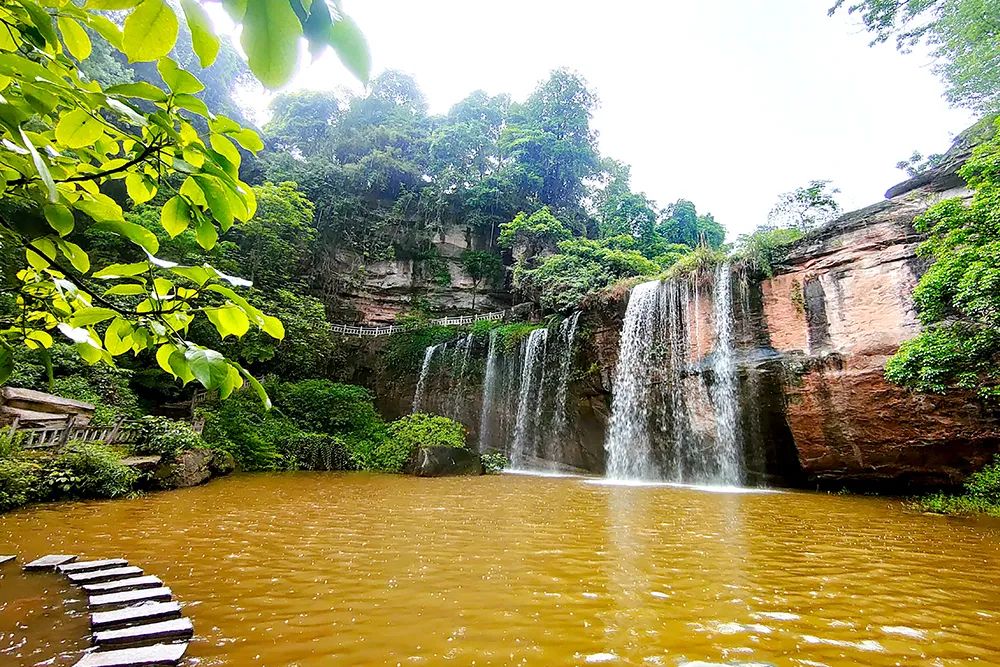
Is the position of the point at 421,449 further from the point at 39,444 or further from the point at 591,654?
the point at 591,654

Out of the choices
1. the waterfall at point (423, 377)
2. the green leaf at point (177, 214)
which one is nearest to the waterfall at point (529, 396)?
the waterfall at point (423, 377)

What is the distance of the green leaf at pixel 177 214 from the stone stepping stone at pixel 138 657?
185 cm

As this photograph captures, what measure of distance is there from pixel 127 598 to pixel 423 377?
15.7m

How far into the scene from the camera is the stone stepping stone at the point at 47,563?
3.19m

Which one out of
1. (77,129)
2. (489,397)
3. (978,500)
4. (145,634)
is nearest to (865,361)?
(978,500)

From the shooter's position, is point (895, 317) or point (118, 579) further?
point (895, 317)

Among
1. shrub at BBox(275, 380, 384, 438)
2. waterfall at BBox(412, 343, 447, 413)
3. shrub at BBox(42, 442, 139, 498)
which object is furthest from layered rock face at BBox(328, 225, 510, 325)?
shrub at BBox(42, 442, 139, 498)

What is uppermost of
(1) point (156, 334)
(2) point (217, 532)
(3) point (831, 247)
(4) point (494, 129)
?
(4) point (494, 129)

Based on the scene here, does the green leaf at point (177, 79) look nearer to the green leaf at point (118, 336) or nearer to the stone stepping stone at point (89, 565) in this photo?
the green leaf at point (118, 336)

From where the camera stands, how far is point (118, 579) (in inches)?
118

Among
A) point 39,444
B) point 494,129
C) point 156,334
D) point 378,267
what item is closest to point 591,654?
point 156,334

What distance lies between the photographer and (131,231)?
0.88m

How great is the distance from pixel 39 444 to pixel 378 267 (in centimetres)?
1815

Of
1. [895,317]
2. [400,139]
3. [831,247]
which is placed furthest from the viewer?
[400,139]
